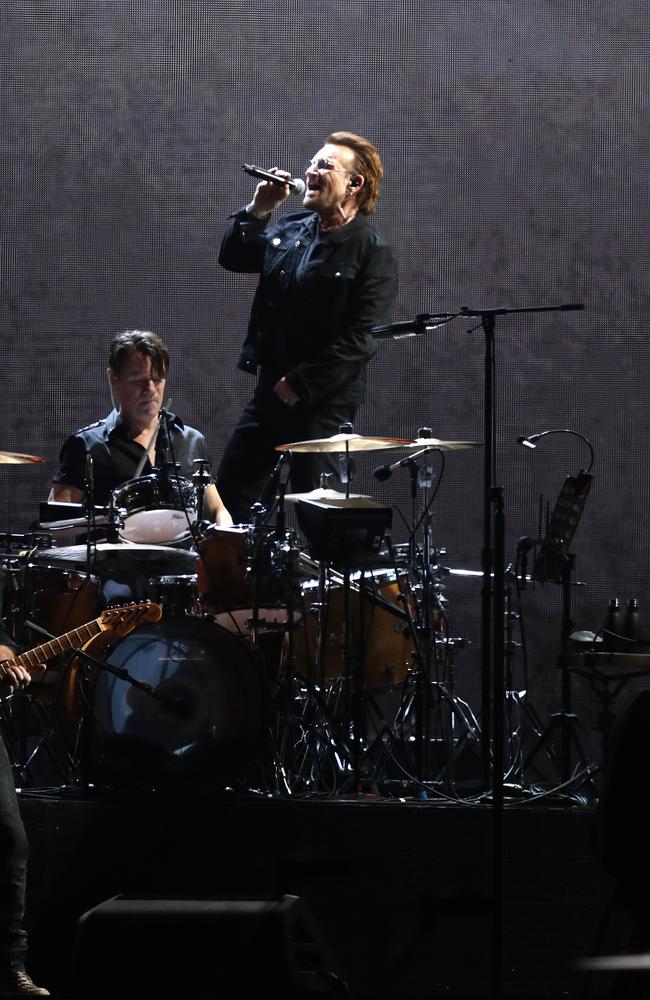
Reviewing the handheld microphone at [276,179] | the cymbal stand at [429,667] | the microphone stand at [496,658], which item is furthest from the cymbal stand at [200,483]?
the handheld microphone at [276,179]

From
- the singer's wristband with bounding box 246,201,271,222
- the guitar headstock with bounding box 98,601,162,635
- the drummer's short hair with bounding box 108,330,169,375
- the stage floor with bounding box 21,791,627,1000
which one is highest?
the singer's wristband with bounding box 246,201,271,222

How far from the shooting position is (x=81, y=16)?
24.3ft

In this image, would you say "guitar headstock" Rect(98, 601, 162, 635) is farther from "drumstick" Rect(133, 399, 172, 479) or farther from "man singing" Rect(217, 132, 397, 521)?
"man singing" Rect(217, 132, 397, 521)

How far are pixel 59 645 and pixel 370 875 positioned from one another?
149 centimetres

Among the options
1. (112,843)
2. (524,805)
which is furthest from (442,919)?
(112,843)

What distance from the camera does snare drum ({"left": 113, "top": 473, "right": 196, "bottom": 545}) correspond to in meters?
4.93

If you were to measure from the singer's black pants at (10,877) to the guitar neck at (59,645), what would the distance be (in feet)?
4.07

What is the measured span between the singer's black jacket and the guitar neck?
7.80ft

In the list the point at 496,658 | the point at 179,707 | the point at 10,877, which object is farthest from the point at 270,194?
the point at 10,877

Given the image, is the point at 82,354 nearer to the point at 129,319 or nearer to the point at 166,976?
the point at 129,319

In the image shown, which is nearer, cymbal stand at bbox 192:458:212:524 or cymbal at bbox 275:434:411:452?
cymbal stand at bbox 192:458:212:524

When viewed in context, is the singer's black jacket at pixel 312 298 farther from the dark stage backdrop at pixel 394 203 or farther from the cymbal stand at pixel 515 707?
the cymbal stand at pixel 515 707

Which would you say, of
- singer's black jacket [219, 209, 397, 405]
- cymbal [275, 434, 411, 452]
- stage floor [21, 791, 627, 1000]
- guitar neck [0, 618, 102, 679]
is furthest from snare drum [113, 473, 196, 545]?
singer's black jacket [219, 209, 397, 405]

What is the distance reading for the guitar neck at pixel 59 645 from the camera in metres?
4.76
